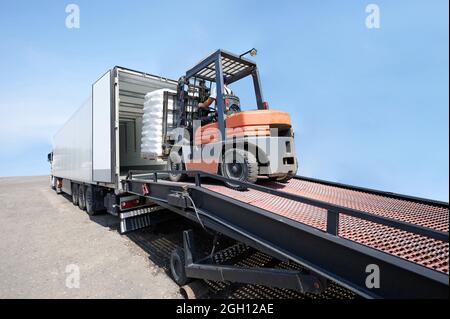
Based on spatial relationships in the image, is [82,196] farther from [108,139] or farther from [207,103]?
[207,103]

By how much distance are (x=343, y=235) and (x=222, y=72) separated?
125 inches

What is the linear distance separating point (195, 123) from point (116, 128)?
1.63m

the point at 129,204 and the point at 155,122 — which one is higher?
the point at 155,122

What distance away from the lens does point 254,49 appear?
4375 millimetres

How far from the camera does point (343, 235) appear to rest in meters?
1.84

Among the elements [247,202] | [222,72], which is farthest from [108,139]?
[247,202]

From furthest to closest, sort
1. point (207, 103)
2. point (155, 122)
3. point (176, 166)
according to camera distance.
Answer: point (155, 122), point (176, 166), point (207, 103)

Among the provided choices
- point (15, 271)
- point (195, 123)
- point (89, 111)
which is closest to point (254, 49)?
point (195, 123)

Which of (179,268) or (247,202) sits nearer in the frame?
(247,202)

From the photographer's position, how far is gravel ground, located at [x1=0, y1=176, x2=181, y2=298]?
10.9ft

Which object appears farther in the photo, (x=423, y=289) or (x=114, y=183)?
(x=114, y=183)

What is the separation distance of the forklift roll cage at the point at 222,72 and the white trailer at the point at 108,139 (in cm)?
169

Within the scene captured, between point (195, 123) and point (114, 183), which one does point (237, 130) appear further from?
point (114, 183)

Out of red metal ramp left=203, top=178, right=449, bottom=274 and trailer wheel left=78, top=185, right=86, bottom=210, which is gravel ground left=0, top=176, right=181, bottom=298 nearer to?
trailer wheel left=78, top=185, right=86, bottom=210
